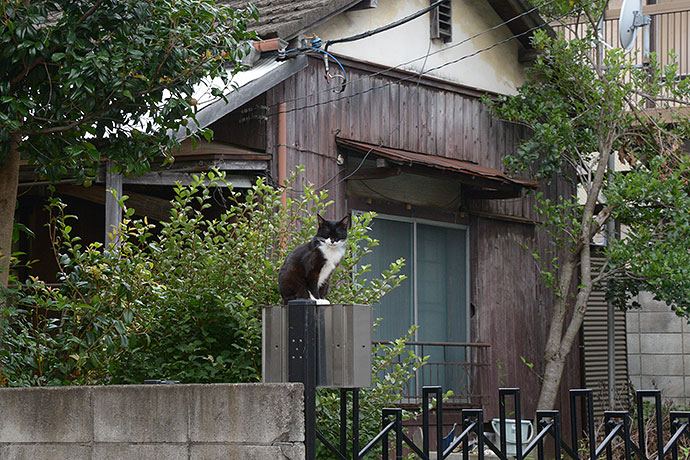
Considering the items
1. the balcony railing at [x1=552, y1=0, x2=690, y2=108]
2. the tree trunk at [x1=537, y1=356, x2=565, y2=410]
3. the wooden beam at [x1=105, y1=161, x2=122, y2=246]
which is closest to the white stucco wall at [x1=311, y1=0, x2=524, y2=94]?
the balcony railing at [x1=552, y1=0, x2=690, y2=108]

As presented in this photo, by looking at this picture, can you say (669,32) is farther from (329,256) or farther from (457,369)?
(329,256)

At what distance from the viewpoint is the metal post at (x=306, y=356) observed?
4555 mm

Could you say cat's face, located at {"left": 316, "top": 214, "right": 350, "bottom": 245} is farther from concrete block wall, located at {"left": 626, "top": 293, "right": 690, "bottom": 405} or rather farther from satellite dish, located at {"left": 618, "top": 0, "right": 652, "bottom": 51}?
concrete block wall, located at {"left": 626, "top": 293, "right": 690, "bottom": 405}

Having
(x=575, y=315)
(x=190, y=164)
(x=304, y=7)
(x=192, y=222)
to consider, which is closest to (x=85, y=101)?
(x=192, y=222)

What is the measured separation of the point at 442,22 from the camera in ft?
43.2

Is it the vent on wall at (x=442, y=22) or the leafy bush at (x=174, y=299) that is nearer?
the leafy bush at (x=174, y=299)

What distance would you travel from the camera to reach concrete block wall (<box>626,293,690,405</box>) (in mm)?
15711

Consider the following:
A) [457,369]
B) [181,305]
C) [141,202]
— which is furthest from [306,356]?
[457,369]

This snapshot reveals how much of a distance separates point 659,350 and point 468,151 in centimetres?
528

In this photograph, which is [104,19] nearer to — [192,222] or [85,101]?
[85,101]

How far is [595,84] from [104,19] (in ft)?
25.6

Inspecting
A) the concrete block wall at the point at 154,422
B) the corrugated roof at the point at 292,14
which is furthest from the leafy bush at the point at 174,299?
the corrugated roof at the point at 292,14

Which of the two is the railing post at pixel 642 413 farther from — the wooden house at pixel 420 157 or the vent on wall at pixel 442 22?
the vent on wall at pixel 442 22

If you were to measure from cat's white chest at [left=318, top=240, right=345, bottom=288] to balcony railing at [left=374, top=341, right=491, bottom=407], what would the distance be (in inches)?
227
